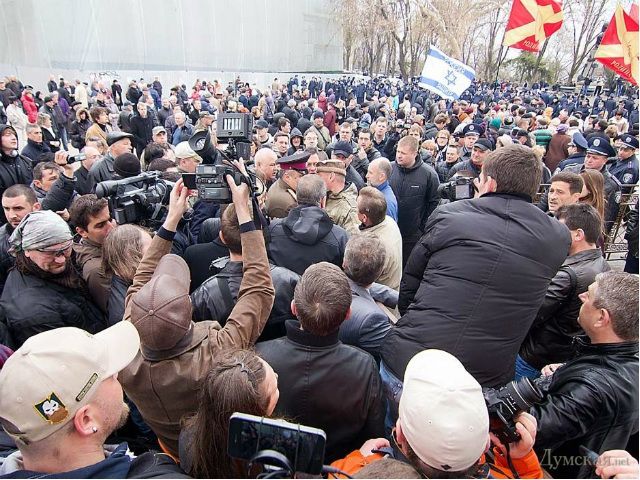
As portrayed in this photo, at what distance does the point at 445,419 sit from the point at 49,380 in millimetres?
1164

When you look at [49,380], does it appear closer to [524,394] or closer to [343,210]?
[524,394]

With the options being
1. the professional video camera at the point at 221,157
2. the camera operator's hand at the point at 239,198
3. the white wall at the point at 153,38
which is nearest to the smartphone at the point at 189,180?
the professional video camera at the point at 221,157

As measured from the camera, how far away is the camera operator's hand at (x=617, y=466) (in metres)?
1.47

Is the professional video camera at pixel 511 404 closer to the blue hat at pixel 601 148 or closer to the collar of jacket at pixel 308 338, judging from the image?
the collar of jacket at pixel 308 338

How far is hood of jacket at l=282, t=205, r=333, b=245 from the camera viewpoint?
3.14 m

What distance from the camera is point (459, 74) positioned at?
337 inches

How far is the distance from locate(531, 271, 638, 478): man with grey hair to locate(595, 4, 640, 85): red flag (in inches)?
230

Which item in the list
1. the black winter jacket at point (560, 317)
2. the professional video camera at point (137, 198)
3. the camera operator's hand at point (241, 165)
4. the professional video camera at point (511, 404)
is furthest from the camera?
the professional video camera at point (137, 198)

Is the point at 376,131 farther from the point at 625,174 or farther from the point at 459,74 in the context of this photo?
the point at 625,174

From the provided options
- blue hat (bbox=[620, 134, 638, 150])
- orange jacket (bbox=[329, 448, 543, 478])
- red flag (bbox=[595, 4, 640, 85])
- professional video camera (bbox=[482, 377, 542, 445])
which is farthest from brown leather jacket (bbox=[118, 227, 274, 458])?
red flag (bbox=[595, 4, 640, 85])

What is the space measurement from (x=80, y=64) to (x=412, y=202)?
21.8 m

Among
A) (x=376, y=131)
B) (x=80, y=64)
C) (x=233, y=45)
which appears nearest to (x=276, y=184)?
(x=376, y=131)

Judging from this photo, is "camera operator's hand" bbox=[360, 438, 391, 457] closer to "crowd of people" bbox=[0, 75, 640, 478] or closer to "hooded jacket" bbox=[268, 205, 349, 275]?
"crowd of people" bbox=[0, 75, 640, 478]

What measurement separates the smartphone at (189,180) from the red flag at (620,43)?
6.61 meters
